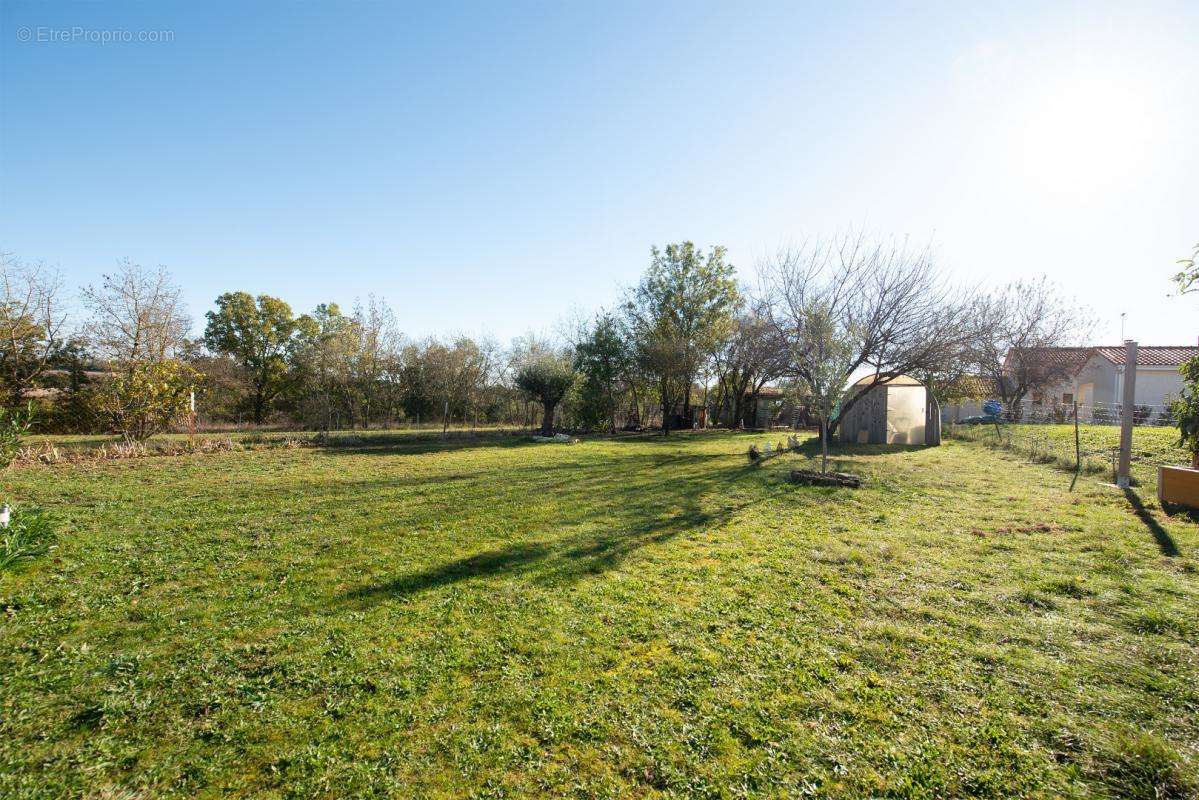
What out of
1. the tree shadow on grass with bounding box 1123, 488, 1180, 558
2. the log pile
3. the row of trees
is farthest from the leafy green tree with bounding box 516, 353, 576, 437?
the tree shadow on grass with bounding box 1123, 488, 1180, 558

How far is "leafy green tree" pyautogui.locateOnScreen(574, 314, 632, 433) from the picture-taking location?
2428 centimetres

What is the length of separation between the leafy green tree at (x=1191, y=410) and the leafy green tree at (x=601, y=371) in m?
18.9

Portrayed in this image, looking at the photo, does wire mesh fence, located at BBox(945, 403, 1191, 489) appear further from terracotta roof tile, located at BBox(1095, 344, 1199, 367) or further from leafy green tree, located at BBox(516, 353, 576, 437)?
leafy green tree, located at BBox(516, 353, 576, 437)

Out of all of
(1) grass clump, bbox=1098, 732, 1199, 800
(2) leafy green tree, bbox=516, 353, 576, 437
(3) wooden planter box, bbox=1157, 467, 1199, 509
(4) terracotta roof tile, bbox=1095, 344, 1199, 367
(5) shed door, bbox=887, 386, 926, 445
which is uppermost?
(4) terracotta roof tile, bbox=1095, 344, 1199, 367

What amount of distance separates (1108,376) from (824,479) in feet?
95.3

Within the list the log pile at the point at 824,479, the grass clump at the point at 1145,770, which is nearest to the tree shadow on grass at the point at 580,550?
the log pile at the point at 824,479

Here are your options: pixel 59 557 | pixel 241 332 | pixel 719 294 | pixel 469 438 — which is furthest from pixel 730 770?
pixel 241 332

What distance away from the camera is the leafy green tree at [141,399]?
13.3 metres

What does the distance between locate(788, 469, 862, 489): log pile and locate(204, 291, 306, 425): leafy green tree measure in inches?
1142

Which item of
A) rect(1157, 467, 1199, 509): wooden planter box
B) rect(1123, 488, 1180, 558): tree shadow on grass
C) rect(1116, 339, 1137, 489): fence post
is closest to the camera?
rect(1123, 488, 1180, 558): tree shadow on grass

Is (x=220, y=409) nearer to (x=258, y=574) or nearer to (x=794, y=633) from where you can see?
(x=258, y=574)

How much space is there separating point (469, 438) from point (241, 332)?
1919cm

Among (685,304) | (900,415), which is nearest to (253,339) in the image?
(685,304)

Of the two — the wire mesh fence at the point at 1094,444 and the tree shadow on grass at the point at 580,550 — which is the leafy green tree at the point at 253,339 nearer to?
the tree shadow on grass at the point at 580,550
